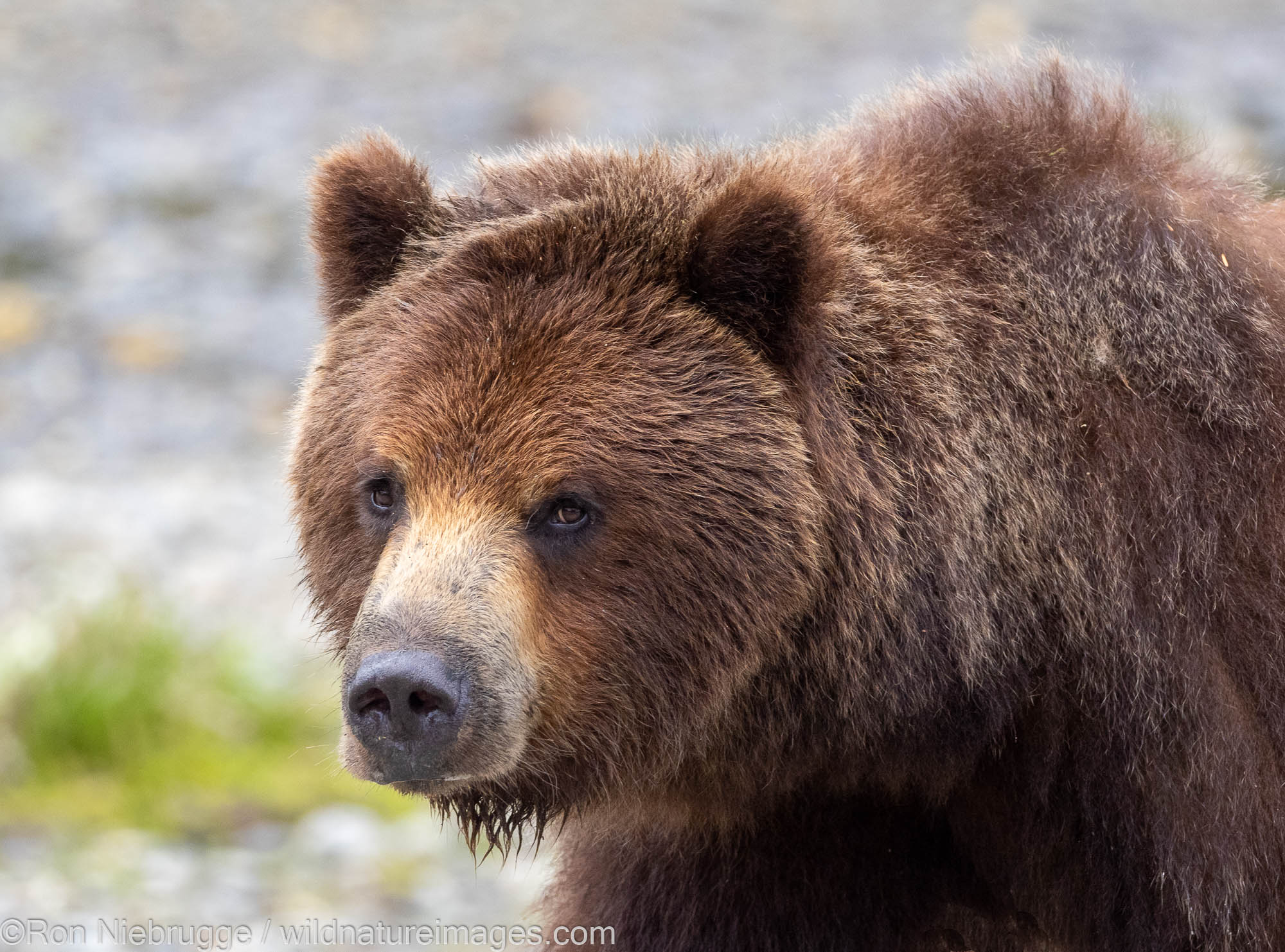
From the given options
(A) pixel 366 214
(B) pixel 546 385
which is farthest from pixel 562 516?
(A) pixel 366 214

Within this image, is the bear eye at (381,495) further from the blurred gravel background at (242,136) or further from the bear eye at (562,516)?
the blurred gravel background at (242,136)

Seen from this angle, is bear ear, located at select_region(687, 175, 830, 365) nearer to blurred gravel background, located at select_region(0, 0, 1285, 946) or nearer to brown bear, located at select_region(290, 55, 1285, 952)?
brown bear, located at select_region(290, 55, 1285, 952)

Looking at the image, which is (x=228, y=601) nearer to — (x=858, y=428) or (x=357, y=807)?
(x=357, y=807)

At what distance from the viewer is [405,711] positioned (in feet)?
12.9

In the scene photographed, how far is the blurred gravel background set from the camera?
13.1m

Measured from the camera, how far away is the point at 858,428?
171 inches

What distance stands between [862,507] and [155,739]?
654 cm

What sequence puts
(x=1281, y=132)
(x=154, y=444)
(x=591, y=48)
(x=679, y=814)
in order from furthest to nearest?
(x=591, y=48) → (x=1281, y=132) → (x=154, y=444) → (x=679, y=814)

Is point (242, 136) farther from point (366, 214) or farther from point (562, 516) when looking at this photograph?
point (562, 516)

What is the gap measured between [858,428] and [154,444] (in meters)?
11.1

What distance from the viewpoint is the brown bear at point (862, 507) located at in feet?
13.9

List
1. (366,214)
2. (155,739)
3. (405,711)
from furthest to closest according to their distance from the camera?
(155,739) → (366,214) → (405,711)

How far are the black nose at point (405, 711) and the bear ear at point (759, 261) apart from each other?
1.25 m

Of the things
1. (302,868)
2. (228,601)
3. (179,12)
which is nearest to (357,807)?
(302,868)
